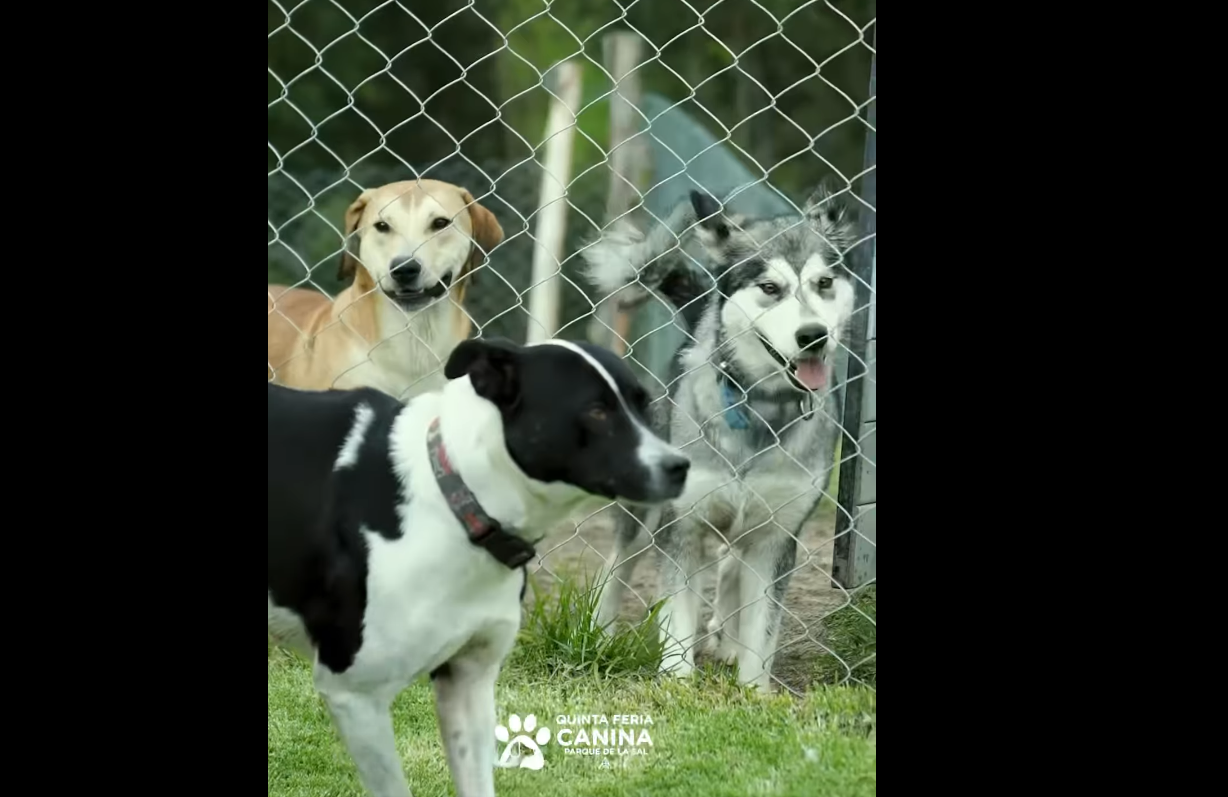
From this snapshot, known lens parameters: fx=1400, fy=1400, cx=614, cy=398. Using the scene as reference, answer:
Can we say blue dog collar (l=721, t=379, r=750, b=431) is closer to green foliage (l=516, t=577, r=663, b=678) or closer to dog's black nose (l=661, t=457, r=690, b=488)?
green foliage (l=516, t=577, r=663, b=678)

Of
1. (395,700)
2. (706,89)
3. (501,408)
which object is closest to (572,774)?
(395,700)

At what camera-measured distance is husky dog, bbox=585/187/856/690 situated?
2562 mm

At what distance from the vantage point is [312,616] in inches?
85.5

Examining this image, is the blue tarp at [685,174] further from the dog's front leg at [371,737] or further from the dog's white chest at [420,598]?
the dog's front leg at [371,737]

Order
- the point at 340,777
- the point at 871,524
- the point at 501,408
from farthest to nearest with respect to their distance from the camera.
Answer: the point at 871,524 < the point at 340,777 < the point at 501,408

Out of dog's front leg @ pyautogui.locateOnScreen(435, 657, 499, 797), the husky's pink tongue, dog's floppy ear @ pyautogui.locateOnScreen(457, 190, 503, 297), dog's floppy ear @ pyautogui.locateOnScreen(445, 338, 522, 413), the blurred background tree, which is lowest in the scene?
dog's front leg @ pyautogui.locateOnScreen(435, 657, 499, 797)

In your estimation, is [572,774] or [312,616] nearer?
[312,616]

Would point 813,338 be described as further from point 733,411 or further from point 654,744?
point 654,744

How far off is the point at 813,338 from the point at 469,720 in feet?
3.01

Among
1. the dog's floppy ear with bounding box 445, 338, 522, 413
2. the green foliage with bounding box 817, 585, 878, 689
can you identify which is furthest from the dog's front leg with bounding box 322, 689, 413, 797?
the green foliage with bounding box 817, 585, 878, 689

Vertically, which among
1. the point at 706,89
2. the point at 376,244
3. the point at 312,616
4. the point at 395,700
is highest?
the point at 706,89

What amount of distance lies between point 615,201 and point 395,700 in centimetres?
95

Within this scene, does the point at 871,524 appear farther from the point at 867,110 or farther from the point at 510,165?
the point at 510,165

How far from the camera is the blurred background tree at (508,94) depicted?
8.18 feet
